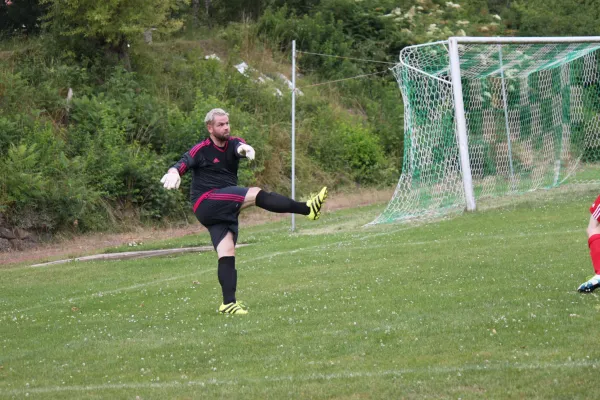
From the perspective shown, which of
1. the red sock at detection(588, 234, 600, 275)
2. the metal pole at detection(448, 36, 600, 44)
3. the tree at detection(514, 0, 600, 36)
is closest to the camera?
the red sock at detection(588, 234, 600, 275)

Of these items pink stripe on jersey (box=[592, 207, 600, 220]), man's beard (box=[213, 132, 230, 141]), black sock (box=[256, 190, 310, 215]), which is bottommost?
pink stripe on jersey (box=[592, 207, 600, 220])

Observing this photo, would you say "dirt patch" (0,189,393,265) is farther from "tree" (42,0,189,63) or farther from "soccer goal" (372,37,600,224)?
"tree" (42,0,189,63)

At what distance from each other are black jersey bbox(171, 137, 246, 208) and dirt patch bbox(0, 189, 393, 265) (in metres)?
12.2

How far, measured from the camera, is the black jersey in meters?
9.80

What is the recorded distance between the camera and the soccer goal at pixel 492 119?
2108 cm

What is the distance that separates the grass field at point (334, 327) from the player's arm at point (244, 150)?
5.82ft

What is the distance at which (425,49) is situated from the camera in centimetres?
2198

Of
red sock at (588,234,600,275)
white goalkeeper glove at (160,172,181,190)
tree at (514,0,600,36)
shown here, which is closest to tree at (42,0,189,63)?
tree at (514,0,600,36)

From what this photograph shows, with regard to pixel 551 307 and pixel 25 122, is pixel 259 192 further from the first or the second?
pixel 25 122

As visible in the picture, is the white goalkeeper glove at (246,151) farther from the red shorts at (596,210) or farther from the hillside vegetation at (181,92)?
the hillside vegetation at (181,92)

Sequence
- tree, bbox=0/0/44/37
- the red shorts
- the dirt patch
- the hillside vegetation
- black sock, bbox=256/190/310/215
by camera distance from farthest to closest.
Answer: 1. tree, bbox=0/0/44/37
2. the hillside vegetation
3. the dirt patch
4. black sock, bbox=256/190/310/215
5. the red shorts

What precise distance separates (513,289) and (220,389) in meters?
4.49

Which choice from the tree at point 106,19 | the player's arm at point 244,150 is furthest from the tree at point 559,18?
the player's arm at point 244,150

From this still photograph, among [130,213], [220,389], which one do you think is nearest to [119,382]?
[220,389]
